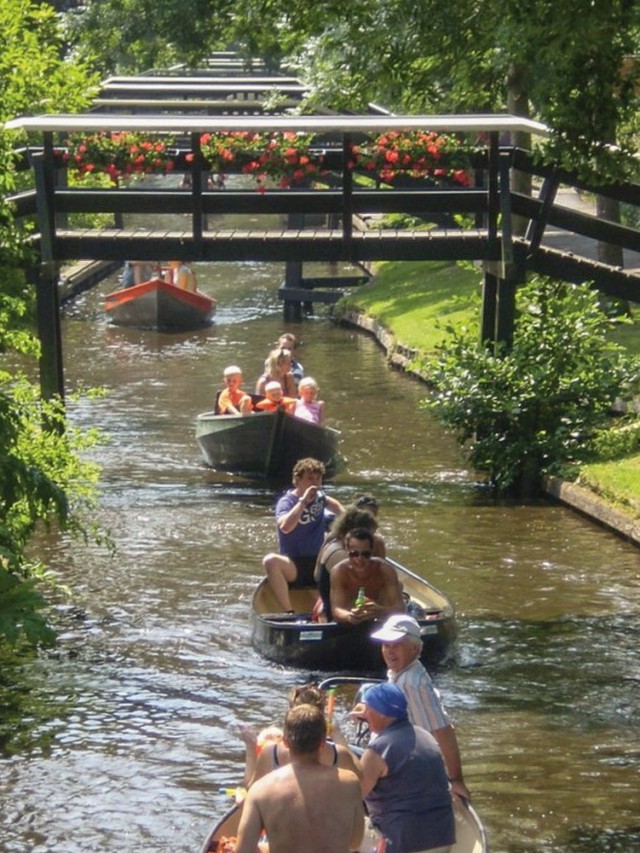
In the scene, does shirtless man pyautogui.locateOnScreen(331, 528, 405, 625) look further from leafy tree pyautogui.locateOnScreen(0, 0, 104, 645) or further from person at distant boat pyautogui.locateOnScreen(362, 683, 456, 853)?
person at distant boat pyautogui.locateOnScreen(362, 683, 456, 853)

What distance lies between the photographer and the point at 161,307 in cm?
3534

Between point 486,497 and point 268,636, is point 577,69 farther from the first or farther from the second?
point 486,497

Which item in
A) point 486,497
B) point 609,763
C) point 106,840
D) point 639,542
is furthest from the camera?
point 486,497

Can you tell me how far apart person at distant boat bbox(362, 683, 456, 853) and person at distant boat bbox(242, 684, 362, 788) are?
0.13 metres

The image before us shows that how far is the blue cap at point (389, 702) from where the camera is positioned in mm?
7859

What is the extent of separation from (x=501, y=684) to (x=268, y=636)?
179 cm

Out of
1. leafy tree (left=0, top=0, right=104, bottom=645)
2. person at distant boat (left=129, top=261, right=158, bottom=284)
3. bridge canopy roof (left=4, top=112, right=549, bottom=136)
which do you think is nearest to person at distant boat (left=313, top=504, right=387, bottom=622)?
leafy tree (left=0, top=0, right=104, bottom=645)

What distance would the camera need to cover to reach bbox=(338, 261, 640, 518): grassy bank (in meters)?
24.3

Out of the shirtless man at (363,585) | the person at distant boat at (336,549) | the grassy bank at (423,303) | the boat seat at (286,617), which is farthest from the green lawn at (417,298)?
the shirtless man at (363,585)

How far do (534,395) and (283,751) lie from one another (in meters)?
11.6

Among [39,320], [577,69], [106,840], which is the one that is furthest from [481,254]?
[106,840]

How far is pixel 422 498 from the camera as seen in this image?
63.7 feet

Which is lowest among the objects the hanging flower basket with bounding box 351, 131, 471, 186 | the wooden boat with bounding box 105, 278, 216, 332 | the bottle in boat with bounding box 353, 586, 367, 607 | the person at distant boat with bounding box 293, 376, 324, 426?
the wooden boat with bounding box 105, 278, 216, 332

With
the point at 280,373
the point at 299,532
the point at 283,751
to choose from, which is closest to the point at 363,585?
the point at 299,532
